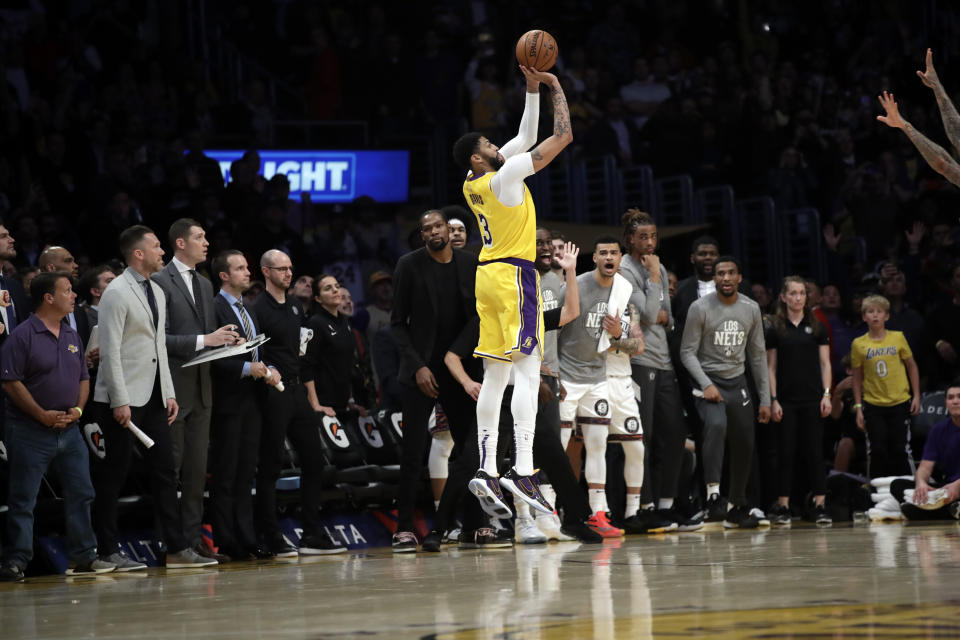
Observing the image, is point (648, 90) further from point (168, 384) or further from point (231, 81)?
point (168, 384)

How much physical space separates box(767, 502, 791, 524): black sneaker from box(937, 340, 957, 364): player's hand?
2719 millimetres

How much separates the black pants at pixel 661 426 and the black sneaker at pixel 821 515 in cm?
137

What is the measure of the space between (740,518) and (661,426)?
0.95 metres

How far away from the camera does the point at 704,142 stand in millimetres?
17156

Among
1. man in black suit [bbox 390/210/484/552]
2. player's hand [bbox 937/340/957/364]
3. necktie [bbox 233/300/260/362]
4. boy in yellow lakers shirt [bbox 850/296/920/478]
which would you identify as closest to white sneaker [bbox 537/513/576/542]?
man in black suit [bbox 390/210/484/552]

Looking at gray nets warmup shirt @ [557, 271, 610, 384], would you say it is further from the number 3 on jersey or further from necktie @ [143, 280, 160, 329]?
necktie @ [143, 280, 160, 329]

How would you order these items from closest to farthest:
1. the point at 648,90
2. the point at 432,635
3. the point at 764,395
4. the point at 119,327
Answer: the point at 432,635 < the point at 119,327 < the point at 764,395 < the point at 648,90

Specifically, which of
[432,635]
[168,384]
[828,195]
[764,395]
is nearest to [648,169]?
[828,195]

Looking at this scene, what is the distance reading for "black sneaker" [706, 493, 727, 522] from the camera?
34.7 feet

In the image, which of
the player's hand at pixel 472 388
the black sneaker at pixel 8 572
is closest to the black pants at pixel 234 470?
the black sneaker at pixel 8 572

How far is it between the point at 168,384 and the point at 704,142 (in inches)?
405

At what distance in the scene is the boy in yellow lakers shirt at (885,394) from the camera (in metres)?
11.8

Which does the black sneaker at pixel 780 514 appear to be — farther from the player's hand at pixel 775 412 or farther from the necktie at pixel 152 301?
the necktie at pixel 152 301

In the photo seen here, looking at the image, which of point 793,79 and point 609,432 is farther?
point 793,79
